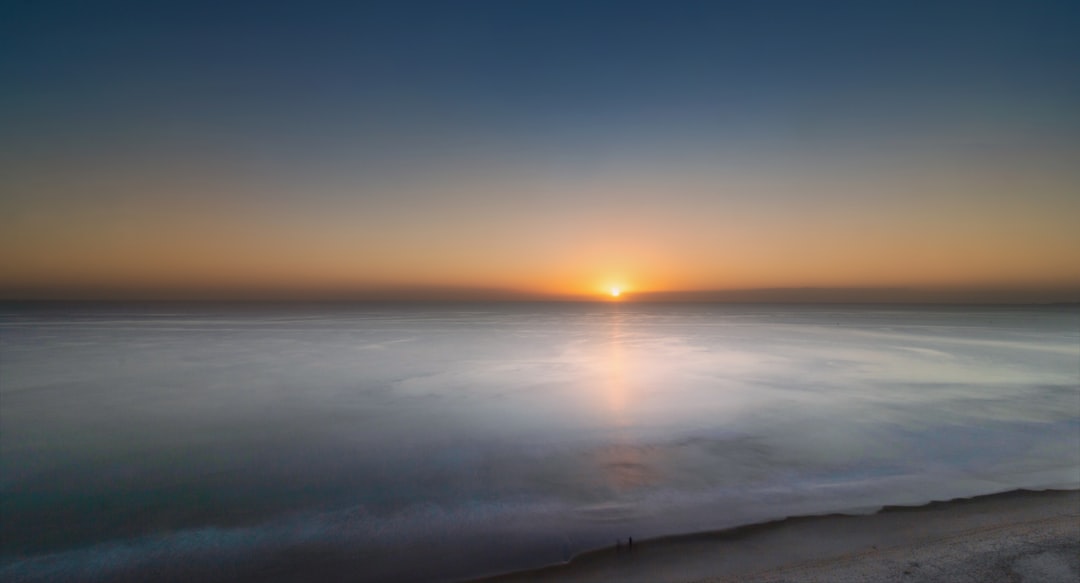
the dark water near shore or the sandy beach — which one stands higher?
the sandy beach

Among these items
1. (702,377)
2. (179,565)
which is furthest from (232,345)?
(179,565)

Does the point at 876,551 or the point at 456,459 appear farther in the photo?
the point at 456,459

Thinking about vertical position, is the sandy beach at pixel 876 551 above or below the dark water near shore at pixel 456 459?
above

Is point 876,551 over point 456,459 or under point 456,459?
over

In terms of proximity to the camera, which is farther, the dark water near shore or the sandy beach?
the dark water near shore

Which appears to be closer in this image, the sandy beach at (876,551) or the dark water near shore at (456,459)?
the sandy beach at (876,551)
